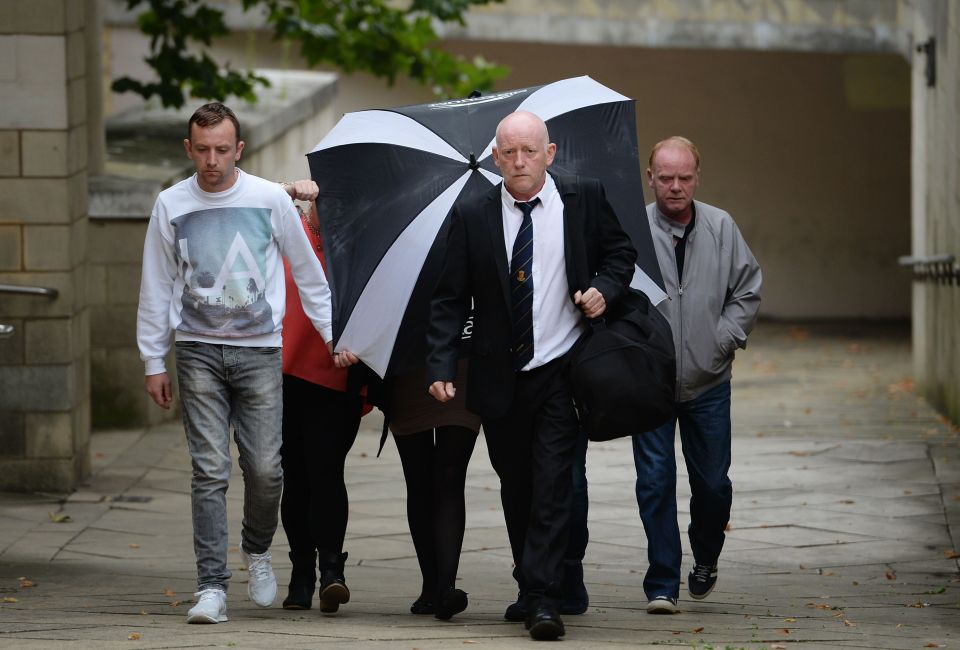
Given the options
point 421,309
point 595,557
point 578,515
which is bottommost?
point 595,557

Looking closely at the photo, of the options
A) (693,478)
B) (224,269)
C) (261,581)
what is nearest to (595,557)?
(693,478)

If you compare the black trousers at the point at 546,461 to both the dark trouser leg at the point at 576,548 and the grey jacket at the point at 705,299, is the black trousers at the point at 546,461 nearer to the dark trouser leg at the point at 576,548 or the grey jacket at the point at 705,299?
the dark trouser leg at the point at 576,548

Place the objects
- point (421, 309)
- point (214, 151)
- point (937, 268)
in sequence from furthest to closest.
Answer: point (937, 268) < point (421, 309) < point (214, 151)

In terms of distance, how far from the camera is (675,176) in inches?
252

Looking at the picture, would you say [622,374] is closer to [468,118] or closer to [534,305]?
[534,305]

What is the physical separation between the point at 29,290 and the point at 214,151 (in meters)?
3.48

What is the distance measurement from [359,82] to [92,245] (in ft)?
35.7

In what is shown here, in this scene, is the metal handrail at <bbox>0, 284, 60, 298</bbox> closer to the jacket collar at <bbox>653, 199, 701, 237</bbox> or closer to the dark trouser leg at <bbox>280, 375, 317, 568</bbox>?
the dark trouser leg at <bbox>280, 375, 317, 568</bbox>

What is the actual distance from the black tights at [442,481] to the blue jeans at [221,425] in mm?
473

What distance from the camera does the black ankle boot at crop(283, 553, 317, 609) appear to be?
621cm

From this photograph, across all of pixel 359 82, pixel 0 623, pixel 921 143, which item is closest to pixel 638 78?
pixel 359 82

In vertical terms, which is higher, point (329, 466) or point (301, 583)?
point (329, 466)

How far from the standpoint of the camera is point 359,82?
72.8ft

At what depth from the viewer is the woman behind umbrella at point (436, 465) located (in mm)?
5871
